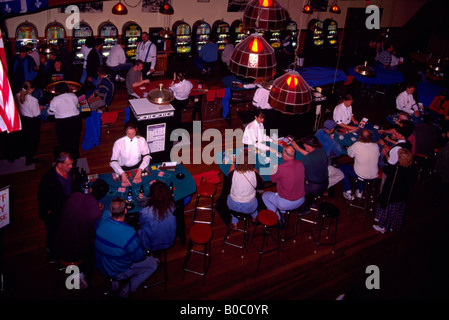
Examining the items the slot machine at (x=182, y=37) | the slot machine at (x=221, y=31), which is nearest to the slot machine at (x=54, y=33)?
the slot machine at (x=182, y=37)

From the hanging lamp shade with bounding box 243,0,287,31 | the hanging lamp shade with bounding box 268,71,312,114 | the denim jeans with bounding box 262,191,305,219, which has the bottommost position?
the denim jeans with bounding box 262,191,305,219

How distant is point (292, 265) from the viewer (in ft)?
18.4

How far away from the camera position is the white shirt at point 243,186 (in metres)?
5.26

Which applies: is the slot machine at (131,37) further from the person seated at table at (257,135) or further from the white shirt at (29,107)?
the person seated at table at (257,135)

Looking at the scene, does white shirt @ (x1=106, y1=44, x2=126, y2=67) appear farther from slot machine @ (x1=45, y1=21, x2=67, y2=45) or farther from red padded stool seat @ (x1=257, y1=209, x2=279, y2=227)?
red padded stool seat @ (x1=257, y1=209, x2=279, y2=227)

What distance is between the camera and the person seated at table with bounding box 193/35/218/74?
11156 millimetres

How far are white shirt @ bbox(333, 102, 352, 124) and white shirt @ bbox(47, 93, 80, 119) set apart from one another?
17.6ft

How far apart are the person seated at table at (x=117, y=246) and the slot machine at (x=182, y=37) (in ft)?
28.5

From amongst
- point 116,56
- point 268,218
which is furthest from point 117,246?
point 116,56

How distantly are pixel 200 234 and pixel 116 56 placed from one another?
7.13 metres

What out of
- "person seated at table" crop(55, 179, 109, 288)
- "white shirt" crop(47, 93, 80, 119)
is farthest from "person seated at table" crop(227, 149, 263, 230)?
"white shirt" crop(47, 93, 80, 119)

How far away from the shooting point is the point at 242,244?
5.89 metres

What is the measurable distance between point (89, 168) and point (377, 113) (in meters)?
8.35
